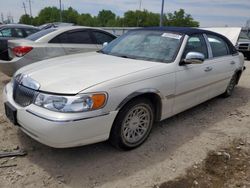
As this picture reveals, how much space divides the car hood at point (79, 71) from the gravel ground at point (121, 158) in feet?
2.94

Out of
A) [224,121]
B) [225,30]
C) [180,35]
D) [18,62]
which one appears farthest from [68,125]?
[225,30]

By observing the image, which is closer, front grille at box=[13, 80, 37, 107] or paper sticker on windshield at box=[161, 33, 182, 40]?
front grille at box=[13, 80, 37, 107]

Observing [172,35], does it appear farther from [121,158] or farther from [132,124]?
[121,158]

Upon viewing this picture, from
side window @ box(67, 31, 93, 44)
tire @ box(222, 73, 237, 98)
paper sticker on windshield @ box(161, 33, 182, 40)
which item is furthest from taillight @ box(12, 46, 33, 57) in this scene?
tire @ box(222, 73, 237, 98)

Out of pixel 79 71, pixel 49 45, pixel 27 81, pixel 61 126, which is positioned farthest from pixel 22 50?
pixel 61 126

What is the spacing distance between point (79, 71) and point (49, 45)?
2.98m

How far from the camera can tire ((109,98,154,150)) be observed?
301 centimetres

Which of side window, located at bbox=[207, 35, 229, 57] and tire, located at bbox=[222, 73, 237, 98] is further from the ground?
side window, located at bbox=[207, 35, 229, 57]

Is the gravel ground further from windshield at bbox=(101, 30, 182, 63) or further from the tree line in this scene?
the tree line

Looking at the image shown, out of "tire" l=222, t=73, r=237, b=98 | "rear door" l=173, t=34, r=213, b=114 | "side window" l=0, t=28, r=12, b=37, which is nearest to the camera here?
"rear door" l=173, t=34, r=213, b=114

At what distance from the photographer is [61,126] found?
2.54 m

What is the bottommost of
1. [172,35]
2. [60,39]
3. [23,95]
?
[23,95]

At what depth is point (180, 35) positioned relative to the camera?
393cm

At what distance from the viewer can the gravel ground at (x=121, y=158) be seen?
2726mm
